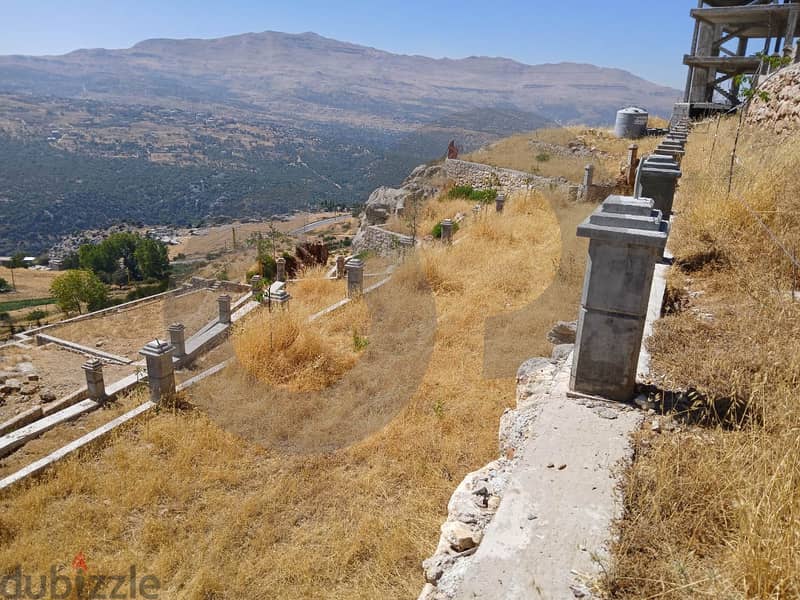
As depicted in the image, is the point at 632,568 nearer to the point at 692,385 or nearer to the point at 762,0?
the point at 692,385

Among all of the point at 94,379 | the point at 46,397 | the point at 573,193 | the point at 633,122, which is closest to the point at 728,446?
the point at 94,379

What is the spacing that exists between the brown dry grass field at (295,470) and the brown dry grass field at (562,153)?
493 inches

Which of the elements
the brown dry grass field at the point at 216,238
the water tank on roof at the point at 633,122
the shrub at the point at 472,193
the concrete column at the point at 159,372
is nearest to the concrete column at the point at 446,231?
the shrub at the point at 472,193

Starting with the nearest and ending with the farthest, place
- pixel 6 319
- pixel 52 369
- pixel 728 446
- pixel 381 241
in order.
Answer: pixel 728 446 → pixel 52 369 → pixel 381 241 → pixel 6 319

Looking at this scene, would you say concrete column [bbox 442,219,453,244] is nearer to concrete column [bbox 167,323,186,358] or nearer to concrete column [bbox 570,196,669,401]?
concrete column [bbox 167,323,186,358]

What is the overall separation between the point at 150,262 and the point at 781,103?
52846 millimetres

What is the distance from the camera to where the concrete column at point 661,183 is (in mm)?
6465

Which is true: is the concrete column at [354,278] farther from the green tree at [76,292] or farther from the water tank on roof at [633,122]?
the green tree at [76,292]

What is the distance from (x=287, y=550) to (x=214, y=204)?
11615 centimetres

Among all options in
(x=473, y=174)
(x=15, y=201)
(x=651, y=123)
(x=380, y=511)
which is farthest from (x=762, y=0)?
(x=15, y=201)

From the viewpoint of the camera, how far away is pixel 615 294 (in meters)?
3.02

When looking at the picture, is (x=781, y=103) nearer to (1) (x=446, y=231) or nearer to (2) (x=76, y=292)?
(1) (x=446, y=231)

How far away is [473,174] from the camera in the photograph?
21.7 meters

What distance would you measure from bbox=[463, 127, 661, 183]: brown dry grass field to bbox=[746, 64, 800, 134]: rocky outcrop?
598 cm
